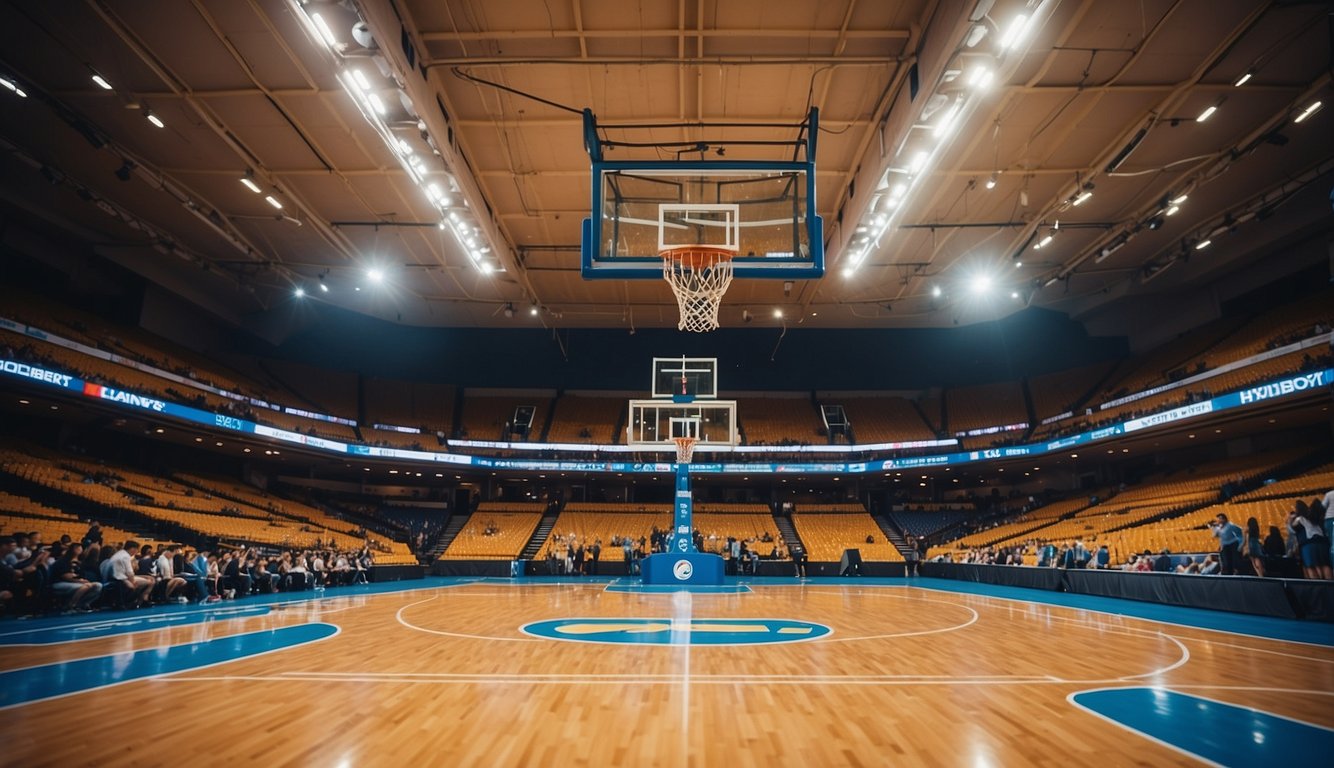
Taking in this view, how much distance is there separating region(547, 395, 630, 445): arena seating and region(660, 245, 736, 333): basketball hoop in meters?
15.8

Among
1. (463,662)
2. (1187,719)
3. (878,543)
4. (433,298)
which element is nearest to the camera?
(1187,719)

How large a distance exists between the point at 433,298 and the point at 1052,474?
23989 millimetres

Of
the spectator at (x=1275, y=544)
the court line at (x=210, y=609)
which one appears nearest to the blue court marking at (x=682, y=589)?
the court line at (x=210, y=609)

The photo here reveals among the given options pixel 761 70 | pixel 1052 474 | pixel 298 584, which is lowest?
pixel 298 584

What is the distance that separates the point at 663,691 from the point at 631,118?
922 cm

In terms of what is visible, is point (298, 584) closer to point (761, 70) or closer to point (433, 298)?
point (433, 298)

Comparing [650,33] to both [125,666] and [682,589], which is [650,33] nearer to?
[125,666]

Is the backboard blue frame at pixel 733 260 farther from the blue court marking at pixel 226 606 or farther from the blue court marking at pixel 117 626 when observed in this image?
the blue court marking at pixel 226 606

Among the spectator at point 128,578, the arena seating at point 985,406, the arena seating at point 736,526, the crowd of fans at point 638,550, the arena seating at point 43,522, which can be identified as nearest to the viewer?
the spectator at point 128,578

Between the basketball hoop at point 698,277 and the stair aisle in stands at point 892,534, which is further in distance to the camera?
the stair aisle in stands at point 892,534

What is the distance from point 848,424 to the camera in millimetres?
26797

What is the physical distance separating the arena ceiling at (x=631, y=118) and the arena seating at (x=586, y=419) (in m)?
9.67

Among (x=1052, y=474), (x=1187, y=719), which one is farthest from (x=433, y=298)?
(x=1052, y=474)

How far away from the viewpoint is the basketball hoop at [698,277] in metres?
7.91
